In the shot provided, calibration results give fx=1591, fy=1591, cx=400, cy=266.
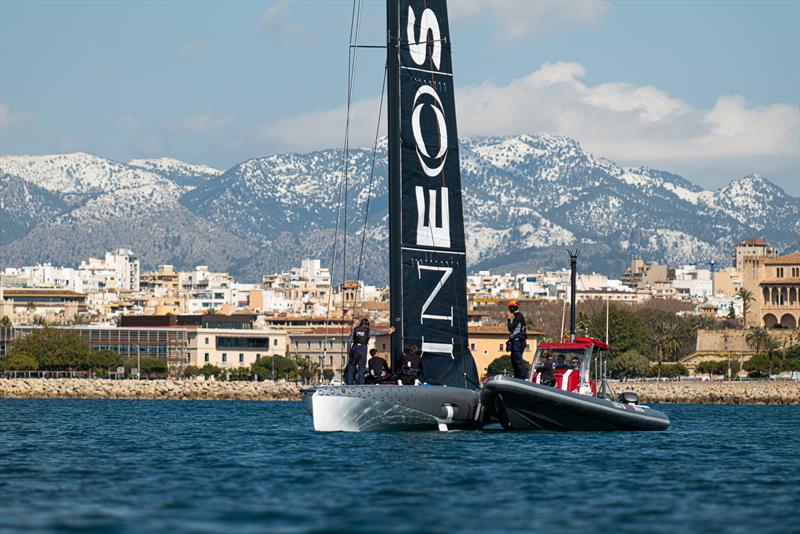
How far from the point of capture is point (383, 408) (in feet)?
102

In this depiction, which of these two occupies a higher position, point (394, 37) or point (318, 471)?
point (394, 37)

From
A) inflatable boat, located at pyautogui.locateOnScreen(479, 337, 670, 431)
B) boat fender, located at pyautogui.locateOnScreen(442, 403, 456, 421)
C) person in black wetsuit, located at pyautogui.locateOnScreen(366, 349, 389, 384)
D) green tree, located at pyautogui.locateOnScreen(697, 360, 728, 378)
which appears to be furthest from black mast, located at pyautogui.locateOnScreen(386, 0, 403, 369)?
green tree, located at pyautogui.locateOnScreen(697, 360, 728, 378)

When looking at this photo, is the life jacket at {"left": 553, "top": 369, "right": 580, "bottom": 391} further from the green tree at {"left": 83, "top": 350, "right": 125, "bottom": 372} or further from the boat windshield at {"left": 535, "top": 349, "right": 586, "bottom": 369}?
the green tree at {"left": 83, "top": 350, "right": 125, "bottom": 372}

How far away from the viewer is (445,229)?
34219mm

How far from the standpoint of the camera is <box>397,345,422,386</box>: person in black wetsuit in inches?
1255

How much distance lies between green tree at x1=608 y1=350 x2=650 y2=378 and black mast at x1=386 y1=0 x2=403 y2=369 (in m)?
99.6

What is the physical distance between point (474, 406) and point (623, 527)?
14.8m

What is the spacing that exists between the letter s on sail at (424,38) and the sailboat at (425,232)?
22 millimetres

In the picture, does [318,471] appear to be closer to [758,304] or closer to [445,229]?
[445,229]

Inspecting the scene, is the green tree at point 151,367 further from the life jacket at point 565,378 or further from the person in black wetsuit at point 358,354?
the person in black wetsuit at point 358,354

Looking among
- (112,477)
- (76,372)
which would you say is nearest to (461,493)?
(112,477)

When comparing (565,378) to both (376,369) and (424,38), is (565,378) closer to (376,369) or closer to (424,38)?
(376,369)

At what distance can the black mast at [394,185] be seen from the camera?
32719mm

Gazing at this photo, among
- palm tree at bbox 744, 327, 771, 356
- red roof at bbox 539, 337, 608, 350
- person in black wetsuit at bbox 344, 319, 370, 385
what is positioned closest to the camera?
person in black wetsuit at bbox 344, 319, 370, 385
